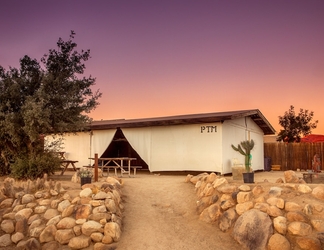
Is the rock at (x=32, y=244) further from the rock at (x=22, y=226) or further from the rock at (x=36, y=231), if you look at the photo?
the rock at (x=22, y=226)

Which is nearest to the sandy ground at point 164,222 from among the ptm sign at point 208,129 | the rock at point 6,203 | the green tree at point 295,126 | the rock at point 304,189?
the rock at point 6,203

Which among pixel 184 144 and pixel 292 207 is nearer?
pixel 292 207

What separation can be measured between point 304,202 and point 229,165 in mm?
7416

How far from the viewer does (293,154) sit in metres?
19.7

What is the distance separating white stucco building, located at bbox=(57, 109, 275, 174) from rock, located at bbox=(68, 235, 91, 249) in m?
7.86

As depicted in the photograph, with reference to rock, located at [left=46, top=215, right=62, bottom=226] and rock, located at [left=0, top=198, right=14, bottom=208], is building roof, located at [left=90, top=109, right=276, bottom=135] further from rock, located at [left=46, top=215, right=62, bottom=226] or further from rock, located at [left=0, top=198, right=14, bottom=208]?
rock, located at [left=46, top=215, right=62, bottom=226]

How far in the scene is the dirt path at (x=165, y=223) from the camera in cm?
697

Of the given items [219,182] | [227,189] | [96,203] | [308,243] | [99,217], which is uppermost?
[219,182]

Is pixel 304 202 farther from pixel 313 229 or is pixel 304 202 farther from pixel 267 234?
pixel 267 234

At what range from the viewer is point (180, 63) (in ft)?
47.4

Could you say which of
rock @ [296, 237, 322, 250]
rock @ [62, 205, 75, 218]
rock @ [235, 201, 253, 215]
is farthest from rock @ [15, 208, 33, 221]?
rock @ [296, 237, 322, 250]

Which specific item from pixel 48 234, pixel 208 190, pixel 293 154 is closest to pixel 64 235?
pixel 48 234

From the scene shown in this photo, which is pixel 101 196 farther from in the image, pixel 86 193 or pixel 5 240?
pixel 5 240

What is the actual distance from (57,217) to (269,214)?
188 inches
